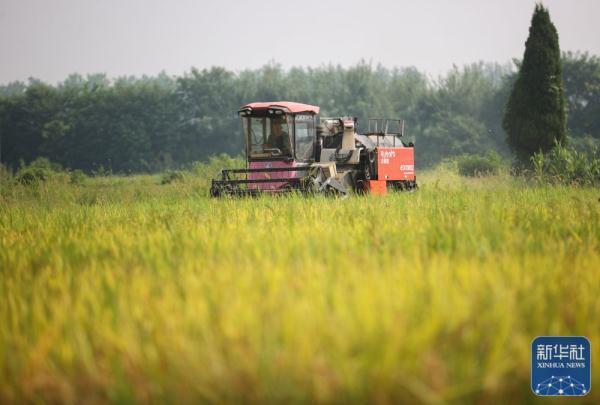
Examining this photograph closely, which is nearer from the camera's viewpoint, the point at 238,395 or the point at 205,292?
the point at 238,395

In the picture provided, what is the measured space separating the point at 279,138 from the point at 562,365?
14.3 m

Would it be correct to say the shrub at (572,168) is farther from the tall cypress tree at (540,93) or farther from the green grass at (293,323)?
the green grass at (293,323)

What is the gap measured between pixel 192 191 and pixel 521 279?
16349 millimetres

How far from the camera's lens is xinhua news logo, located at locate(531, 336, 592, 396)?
294cm

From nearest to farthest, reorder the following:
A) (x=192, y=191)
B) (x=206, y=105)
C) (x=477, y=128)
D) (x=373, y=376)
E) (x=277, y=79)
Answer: (x=373, y=376), (x=192, y=191), (x=477, y=128), (x=206, y=105), (x=277, y=79)

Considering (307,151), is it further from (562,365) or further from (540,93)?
(562,365)

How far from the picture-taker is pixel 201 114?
64.5 metres

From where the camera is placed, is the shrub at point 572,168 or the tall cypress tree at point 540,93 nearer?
the shrub at point 572,168

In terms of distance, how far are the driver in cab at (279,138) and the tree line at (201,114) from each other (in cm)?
3828

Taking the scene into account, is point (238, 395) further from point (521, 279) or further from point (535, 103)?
point (535, 103)

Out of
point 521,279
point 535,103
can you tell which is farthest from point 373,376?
point 535,103

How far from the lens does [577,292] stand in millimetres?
3646

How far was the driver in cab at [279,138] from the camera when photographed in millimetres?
16938

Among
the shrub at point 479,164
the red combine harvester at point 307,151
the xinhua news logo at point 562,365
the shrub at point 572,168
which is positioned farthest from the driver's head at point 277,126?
the shrub at point 479,164
